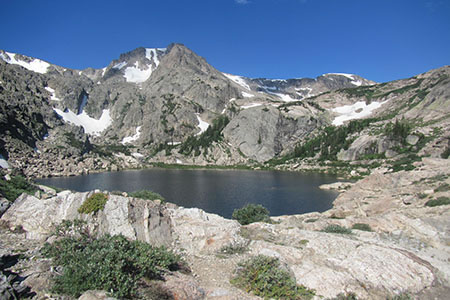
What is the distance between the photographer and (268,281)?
28.6ft

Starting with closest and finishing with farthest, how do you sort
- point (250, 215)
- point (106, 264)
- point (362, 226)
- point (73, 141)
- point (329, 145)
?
point (106, 264)
point (362, 226)
point (250, 215)
point (73, 141)
point (329, 145)

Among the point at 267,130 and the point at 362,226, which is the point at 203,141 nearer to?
the point at 267,130

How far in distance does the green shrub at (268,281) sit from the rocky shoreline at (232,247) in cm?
40

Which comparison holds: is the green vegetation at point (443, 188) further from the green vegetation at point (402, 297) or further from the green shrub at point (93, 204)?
the green shrub at point (93, 204)

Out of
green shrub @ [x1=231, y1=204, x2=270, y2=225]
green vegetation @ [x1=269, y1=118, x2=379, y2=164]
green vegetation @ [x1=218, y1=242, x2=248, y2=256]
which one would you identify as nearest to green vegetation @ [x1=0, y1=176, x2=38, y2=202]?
green vegetation @ [x1=218, y1=242, x2=248, y2=256]

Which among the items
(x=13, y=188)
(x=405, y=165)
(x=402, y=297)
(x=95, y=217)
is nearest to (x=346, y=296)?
(x=402, y=297)

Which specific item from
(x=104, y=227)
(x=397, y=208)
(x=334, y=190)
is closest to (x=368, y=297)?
(x=104, y=227)

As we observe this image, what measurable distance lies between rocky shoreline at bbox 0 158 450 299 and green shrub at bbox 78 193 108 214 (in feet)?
0.84

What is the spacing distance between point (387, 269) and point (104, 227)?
12.6 meters

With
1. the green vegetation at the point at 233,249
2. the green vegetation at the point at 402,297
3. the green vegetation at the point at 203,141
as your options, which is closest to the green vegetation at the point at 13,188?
the green vegetation at the point at 233,249

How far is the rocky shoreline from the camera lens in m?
8.89

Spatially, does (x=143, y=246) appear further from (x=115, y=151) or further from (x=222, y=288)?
(x=115, y=151)

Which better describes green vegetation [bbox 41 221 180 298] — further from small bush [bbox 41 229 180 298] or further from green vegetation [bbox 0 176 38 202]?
green vegetation [bbox 0 176 38 202]

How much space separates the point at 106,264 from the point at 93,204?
679 cm
